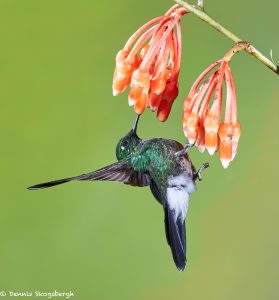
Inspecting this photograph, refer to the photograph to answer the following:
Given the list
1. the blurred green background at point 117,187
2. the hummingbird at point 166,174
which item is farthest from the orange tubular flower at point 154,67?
the blurred green background at point 117,187

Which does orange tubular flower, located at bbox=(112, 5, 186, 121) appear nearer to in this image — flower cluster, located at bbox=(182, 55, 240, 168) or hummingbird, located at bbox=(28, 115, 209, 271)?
flower cluster, located at bbox=(182, 55, 240, 168)

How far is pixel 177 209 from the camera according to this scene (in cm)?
342

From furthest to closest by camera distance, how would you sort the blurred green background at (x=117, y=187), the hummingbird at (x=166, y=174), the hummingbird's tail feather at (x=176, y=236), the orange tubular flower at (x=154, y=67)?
the blurred green background at (x=117, y=187)
the hummingbird at (x=166, y=174)
the hummingbird's tail feather at (x=176, y=236)
the orange tubular flower at (x=154, y=67)

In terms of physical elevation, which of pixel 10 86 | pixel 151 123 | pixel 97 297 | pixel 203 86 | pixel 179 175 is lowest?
pixel 97 297

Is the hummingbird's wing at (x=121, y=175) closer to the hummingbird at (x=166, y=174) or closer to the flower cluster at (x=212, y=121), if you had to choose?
the hummingbird at (x=166, y=174)

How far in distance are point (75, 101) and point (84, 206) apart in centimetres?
99

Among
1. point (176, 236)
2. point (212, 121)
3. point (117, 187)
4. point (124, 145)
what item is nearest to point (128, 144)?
point (124, 145)

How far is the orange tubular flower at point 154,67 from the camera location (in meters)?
2.93

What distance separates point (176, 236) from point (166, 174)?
353mm

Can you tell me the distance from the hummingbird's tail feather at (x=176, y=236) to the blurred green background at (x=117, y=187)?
211 cm

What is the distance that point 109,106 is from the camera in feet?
20.0

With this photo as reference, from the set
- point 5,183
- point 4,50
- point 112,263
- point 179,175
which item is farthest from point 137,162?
point 4,50

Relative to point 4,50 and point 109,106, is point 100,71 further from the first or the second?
point 4,50

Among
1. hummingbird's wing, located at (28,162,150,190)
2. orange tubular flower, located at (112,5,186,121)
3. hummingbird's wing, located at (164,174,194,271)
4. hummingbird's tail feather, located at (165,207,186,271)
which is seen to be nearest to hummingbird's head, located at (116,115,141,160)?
hummingbird's wing, located at (28,162,150,190)
